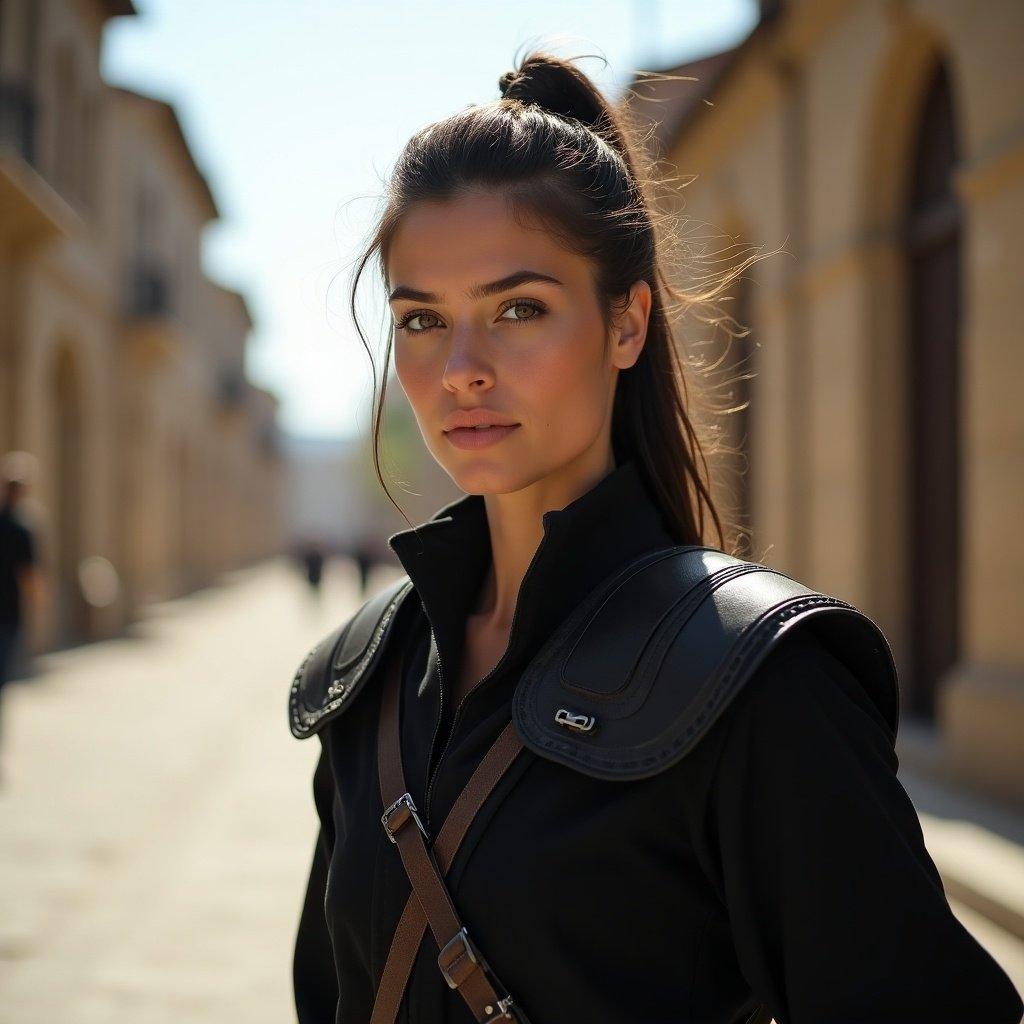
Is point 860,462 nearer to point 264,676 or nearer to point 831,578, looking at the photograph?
point 831,578

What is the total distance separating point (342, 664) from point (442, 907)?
0.52 m

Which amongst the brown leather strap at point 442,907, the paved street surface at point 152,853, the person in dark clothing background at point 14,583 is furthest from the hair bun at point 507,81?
the person in dark clothing background at point 14,583

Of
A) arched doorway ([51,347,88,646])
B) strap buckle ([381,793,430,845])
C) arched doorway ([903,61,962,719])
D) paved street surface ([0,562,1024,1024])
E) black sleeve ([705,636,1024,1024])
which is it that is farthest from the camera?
arched doorway ([51,347,88,646])

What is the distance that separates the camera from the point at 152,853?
6375mm

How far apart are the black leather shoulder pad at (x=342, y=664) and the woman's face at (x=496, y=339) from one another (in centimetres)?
31

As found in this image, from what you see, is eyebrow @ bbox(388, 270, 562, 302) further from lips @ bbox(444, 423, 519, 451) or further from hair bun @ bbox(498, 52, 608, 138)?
hair bun @ bbox(498, 52, 608, 138)

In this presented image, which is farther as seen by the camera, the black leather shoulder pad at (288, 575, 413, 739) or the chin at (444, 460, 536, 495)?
the black leather shoulder pad at (288, 575, 413, 739)

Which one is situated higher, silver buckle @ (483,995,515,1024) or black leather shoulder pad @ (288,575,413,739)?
black leather shoulder pad @ (288,575,413,739)

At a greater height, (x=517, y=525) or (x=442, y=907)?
(x=517, y=525)

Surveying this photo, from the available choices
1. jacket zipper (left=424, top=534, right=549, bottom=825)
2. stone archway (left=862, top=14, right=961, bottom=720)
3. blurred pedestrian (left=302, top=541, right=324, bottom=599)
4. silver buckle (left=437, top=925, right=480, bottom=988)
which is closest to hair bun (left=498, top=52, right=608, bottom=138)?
jacket zipper (left=424, top=534, right=549, bottom=825)

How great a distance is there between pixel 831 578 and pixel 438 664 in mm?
8831

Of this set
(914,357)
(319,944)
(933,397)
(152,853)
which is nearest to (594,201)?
(319,944)

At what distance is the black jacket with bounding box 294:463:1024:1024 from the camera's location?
1.17m

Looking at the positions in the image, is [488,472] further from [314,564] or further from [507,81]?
[314,564]
